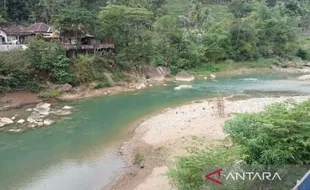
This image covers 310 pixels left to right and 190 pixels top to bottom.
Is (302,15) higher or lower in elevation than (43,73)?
higher

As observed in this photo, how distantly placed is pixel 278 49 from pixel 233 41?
934cm

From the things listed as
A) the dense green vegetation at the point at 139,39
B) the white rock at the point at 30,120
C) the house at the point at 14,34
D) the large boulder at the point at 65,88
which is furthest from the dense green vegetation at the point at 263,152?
the house at the point at 14,34

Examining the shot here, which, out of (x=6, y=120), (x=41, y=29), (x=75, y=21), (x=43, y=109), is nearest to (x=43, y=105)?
(x=43, y=109)

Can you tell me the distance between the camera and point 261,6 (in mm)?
57031

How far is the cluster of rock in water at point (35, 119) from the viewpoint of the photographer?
24.0 meters

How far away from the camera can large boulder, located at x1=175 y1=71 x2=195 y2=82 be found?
41866 mm

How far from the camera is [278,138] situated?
9.27 m

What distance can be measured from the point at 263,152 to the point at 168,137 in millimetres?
11637

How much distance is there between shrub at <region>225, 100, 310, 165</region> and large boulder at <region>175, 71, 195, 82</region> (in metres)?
31.7

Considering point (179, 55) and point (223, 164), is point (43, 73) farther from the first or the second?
point (223, 164)

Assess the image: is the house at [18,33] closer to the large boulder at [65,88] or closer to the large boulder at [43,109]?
the large boulder at [65,88]

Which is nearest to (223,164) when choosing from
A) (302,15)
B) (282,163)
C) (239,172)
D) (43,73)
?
(239,172)

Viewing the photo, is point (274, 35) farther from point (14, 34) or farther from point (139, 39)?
point (14, 34)

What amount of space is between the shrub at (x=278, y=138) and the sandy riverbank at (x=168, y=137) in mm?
4870
